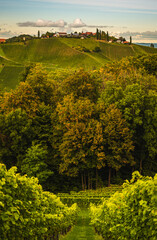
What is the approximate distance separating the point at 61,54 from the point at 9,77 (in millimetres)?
52167

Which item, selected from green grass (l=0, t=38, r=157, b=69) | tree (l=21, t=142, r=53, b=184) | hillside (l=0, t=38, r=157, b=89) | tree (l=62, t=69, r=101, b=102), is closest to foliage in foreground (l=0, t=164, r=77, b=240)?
tree (l=21, t=142, r=53, b=184)

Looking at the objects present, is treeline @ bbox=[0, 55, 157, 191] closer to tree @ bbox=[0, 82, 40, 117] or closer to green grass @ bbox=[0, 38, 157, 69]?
tree @ bbox=[0, 82, 40, 117]

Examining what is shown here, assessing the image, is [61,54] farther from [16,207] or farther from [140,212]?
[16,207]

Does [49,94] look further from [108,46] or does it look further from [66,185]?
[108,46]

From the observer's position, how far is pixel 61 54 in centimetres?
17962

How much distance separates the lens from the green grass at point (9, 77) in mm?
129750

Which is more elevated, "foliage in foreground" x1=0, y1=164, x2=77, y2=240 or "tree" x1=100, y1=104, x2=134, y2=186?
"foliage in foreground" x1=0, y1=164, x2=77, y2=240

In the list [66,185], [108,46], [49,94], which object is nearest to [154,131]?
[66,185]

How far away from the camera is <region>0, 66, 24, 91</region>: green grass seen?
130 meters

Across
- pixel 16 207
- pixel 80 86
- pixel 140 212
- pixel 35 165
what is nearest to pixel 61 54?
pixel 80 86

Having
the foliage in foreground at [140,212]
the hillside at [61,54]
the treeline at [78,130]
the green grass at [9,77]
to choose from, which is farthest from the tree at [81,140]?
the hillside at [61,54]

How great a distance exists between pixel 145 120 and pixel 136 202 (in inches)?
1523

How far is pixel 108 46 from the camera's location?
194125 mm

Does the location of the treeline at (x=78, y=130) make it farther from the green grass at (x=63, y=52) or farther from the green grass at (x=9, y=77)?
the green grass at (x=63, y=52)
